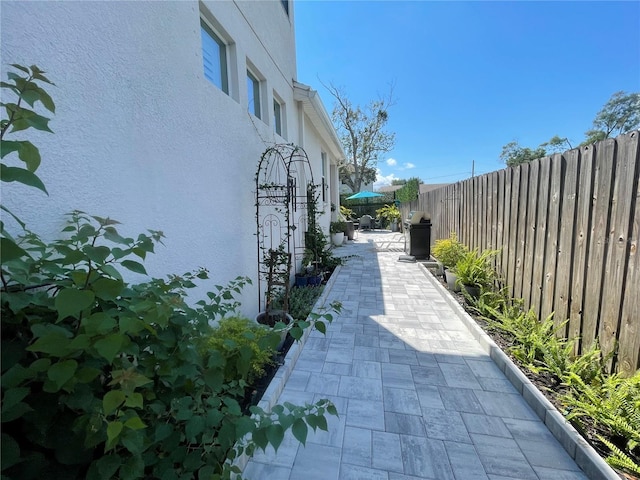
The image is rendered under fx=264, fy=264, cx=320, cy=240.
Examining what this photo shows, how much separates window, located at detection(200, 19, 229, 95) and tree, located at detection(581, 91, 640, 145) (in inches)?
1465

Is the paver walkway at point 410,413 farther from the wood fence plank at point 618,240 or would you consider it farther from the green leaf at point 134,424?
the green leaf at point 134,424

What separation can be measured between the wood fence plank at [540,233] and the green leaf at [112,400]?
139 inches

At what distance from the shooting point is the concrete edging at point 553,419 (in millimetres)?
1490

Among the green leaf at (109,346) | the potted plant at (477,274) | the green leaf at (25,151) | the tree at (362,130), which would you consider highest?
the tree at (362,130)

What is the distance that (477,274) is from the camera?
394 centimetres

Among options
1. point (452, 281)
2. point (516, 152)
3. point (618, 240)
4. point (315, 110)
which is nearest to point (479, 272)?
point (452, 281)

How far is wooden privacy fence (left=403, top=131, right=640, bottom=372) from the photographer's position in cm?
184

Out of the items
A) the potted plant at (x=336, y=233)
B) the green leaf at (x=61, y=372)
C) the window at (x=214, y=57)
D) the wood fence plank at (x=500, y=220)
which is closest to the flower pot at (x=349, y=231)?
the potted plant at (x=336, y=233)

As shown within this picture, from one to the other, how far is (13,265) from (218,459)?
94 cm

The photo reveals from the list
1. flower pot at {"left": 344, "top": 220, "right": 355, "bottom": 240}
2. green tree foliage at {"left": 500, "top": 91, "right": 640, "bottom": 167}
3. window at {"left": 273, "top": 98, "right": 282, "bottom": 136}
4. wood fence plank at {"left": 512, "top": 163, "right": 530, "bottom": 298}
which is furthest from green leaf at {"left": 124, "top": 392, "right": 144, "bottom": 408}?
green tree foliage at {"left": 500, "top": 91, "right": 640, "bottom": 167}

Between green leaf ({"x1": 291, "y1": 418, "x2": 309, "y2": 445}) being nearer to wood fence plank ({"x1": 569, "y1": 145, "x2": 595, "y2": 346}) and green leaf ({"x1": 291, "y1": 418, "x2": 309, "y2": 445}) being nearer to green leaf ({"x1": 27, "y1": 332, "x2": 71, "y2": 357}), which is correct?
green leaf ({"x1": 27, "y1": 332, "x2": 71, "y2": 357})

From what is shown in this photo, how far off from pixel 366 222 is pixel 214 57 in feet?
47.4

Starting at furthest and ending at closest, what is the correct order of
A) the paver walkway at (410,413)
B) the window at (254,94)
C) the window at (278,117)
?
the window at (278,117)
the window at (254,94)
the paver walkway at (410,413)

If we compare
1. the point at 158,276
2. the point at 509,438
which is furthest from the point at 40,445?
the point at 509,438
